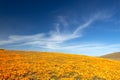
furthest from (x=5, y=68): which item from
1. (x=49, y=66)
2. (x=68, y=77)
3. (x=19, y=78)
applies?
(x=68, y=77)

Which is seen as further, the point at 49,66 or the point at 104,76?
the point at 49,66

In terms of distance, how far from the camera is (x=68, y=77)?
20.1 m

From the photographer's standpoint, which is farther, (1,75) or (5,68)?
(5,68)

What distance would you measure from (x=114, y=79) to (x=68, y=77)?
4.98 meters

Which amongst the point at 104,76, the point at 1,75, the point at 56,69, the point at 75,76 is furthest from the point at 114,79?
the point at 1,75

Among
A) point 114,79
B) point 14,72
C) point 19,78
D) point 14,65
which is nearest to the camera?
point 19,78

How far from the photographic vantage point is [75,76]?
66.8 feet

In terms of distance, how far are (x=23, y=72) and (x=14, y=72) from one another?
2.83 ft

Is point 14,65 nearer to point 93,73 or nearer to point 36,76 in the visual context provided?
point 36,76

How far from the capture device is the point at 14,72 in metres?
19.9

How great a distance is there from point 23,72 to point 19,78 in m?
1.43

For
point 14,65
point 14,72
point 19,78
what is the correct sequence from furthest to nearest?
point 14,65 < point 14,72 < point 19,78

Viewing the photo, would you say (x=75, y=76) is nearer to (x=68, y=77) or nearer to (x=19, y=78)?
(x=68, y=77)

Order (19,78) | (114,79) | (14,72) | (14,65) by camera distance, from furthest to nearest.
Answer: (14,65) < (114,79) < (14,72) < (19,78)
